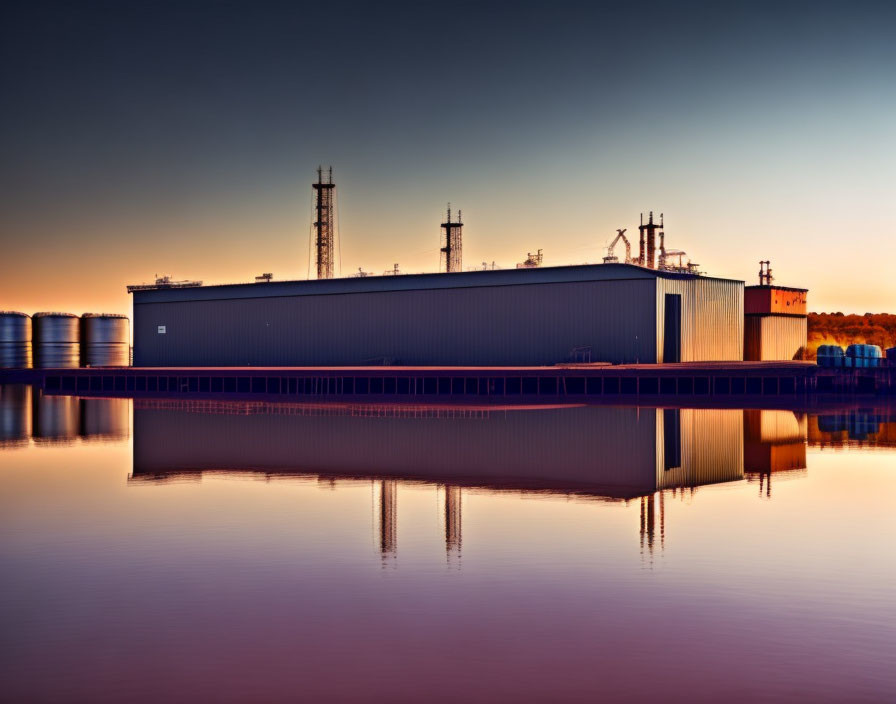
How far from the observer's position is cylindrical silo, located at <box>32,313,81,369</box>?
111 meters

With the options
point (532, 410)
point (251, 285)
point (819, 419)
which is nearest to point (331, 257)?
point (251, 285)

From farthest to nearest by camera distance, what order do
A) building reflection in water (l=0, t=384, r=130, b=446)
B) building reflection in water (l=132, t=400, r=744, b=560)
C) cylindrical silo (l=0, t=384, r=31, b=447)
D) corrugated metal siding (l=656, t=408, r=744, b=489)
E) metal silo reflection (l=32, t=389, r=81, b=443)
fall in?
metal silo reflection (l=32, t=389, r=81, b=443) → building reflection in water (l=0, t=384, r=130, b=446) → cylindrical silo (l=0, t=384, r=31, b=447) → corrugated metal siding (l=656, t=408, r=744, b=489) → building reflection in water (l=132, t=400, r=744, b=560)

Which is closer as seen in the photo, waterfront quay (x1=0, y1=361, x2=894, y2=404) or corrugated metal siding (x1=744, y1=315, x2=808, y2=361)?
waterfront quay (x1=0, y1=361, x2=894, y2=404)

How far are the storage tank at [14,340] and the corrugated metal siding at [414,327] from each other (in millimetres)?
22347

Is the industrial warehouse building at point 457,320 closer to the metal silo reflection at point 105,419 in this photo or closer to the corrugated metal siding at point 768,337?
the corrugated metal siding at point 768,337

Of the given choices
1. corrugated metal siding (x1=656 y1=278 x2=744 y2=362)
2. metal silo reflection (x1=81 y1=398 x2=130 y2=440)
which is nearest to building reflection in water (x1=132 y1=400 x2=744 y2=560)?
metal silo reflection (x1=81 y1=398 x2=130 y2=440)

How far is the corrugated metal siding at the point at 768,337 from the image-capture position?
82250mm

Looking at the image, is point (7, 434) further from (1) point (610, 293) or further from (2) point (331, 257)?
(2) point (331, 257)

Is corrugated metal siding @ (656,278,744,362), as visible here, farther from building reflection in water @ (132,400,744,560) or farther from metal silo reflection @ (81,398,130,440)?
metal silo reflection @ (81,398,130,440)

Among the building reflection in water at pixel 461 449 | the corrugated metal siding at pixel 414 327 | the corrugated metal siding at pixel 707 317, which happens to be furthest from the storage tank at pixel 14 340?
the corrugated metal siding at pixel 707 317

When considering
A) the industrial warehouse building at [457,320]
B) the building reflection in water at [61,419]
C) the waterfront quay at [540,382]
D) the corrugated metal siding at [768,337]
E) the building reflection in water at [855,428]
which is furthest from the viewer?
the corrugated metal siding at [768,337]

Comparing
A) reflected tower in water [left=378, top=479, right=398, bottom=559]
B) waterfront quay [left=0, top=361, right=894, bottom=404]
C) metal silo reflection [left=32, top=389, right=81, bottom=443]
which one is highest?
waterfront quay [left=0, top=361, right=894, bottom=404]

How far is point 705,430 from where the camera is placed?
44438 millimetres

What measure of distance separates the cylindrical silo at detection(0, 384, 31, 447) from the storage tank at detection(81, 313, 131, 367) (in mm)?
16545
